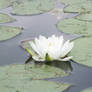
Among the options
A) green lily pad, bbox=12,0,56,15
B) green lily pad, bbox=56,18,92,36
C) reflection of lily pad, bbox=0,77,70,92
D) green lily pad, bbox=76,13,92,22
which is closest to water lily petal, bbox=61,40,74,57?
reflection of lily pad, bbox=0,77,70,92

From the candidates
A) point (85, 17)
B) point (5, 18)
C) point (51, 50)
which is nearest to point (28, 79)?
point (51, 50)

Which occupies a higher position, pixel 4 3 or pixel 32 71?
pixel 32 71

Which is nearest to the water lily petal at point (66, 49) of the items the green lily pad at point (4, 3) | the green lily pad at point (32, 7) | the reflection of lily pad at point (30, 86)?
the reflection of lily pad at point (30, 86)

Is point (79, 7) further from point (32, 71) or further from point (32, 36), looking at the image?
point (32, 71)

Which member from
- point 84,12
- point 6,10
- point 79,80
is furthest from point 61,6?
point 79,80

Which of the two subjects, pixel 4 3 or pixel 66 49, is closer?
pixel 66 49

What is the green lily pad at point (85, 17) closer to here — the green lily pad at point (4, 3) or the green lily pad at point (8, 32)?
the green lily pad at point (8, 32)

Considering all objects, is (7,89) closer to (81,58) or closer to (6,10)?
(81,58)
